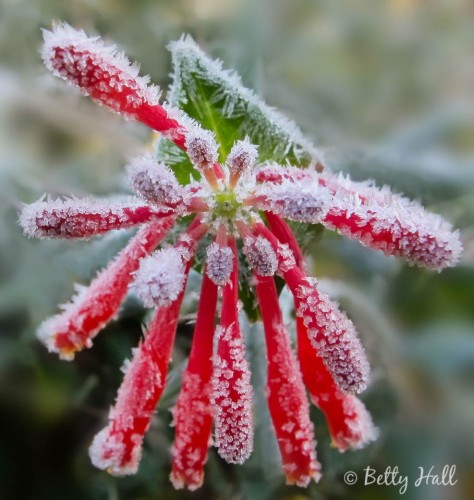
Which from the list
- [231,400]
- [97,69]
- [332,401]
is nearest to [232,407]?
[231,400]

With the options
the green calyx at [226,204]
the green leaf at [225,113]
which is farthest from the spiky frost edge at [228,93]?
the green calyx at [226,204]

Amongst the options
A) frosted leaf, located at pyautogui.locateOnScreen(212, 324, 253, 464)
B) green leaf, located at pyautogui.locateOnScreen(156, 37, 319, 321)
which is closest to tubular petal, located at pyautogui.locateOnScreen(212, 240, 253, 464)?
frosted leaf, located at pyautogui.locateOnScreen(212, 324, 253, 464)

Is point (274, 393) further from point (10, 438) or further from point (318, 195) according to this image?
point (10, 438)

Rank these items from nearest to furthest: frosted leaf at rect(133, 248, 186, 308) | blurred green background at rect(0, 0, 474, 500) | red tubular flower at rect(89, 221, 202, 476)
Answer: frosted leaf at rect(133, 248, 186, 308), red tubular flower at rect(89, 221, 202, 476), blurred green background at rect(0, 0, 474, 500)

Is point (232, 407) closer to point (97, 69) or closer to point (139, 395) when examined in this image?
point (139, 395)

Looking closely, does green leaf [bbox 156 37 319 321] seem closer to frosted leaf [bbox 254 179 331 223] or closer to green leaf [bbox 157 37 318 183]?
green leaf [bbox 157 37 318 183]

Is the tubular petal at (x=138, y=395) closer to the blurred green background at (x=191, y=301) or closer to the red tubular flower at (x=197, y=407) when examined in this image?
the red tubular flower at (x=197, y=407)
